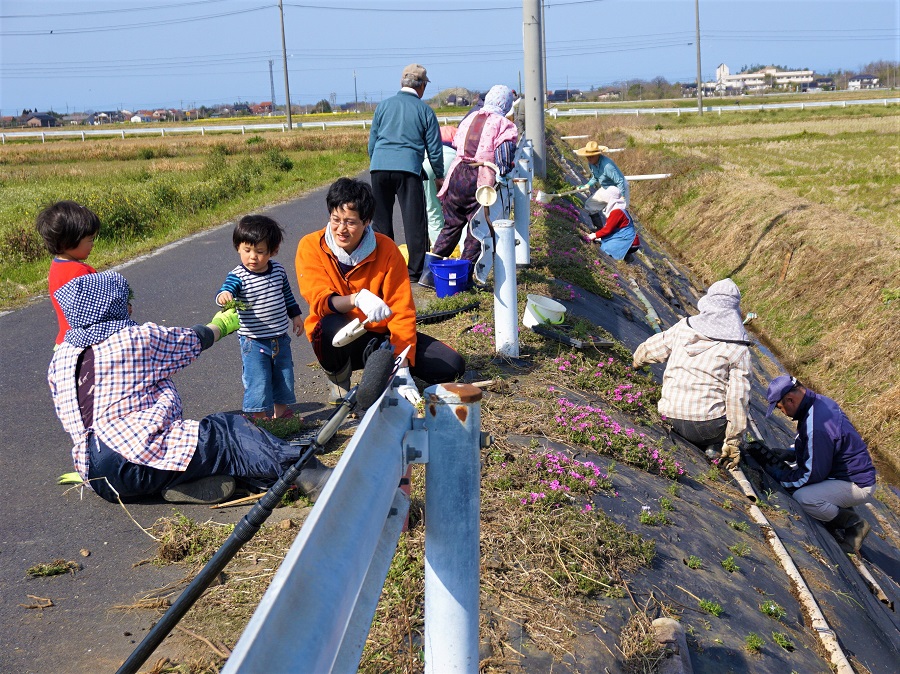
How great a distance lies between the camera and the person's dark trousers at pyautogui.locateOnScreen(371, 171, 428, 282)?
7.99 meters

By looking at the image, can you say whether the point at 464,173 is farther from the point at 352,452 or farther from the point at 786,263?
the point at 786,263

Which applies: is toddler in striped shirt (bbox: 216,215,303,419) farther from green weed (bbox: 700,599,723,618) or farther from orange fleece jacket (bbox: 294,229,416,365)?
green weed (bbox: 700,599,723,618)

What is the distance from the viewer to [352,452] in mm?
1562

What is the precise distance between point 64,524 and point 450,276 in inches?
172

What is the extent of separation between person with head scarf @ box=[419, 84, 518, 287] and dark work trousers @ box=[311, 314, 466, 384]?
2.96 metres

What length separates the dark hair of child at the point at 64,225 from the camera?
4242 millimetres

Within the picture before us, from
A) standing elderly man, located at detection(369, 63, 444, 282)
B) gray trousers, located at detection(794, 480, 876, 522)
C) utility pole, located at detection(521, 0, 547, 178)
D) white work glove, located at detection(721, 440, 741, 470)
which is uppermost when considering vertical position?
utility pole, located at detection(521, 0, 547, 178)

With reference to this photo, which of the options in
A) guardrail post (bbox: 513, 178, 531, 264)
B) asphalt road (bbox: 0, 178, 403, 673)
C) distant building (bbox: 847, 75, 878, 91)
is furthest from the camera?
distant building (bbox: 847, 75, 878, 91)

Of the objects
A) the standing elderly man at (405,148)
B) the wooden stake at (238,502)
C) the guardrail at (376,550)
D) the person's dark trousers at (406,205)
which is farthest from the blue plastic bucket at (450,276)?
the guardrail at (376,550)

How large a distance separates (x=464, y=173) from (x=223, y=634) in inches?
226

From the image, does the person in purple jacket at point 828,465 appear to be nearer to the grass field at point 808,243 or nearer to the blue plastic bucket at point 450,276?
the blue plastic bucket at point 450,276

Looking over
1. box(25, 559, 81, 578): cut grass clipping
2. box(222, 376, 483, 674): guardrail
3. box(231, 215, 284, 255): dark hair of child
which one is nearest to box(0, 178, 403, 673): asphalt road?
box(25, 559, 81, 578): cut grass clipping

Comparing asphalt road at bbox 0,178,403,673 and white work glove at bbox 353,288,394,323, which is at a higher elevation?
white work glove at bbox 353,288,394,323

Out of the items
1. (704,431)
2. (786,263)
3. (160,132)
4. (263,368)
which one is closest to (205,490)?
(263,368)
